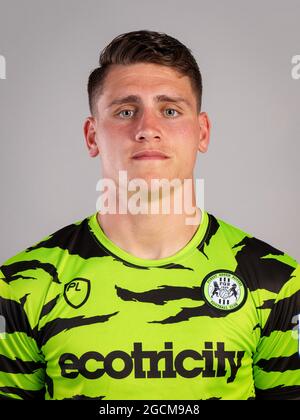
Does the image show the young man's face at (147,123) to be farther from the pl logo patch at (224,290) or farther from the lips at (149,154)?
the pl logo patch at (224,290)

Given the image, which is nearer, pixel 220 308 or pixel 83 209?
pixel 220 308

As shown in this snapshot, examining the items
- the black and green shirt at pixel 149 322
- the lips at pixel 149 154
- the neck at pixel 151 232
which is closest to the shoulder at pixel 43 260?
the black and green shirt at pixel 149 322

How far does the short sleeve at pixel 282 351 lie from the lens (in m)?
2.57

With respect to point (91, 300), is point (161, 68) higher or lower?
higher

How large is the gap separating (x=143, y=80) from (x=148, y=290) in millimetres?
667

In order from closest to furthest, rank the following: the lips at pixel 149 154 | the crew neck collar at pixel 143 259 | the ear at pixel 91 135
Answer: the lips at pixel 149 154, the crew neck collar at pixel 143 259, the ear at pixel 91 135

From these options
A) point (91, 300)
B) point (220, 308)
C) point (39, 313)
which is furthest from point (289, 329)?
point (39, 313)

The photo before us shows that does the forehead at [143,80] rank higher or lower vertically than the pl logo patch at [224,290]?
higher

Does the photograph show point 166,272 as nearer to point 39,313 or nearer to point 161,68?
point 39,313

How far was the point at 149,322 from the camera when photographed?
2.50 metres

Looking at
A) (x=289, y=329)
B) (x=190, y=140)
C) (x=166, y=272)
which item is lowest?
(x=289, y=329)

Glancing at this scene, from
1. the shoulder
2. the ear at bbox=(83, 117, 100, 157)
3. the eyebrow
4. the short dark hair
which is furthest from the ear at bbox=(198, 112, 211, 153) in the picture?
the shoulder
